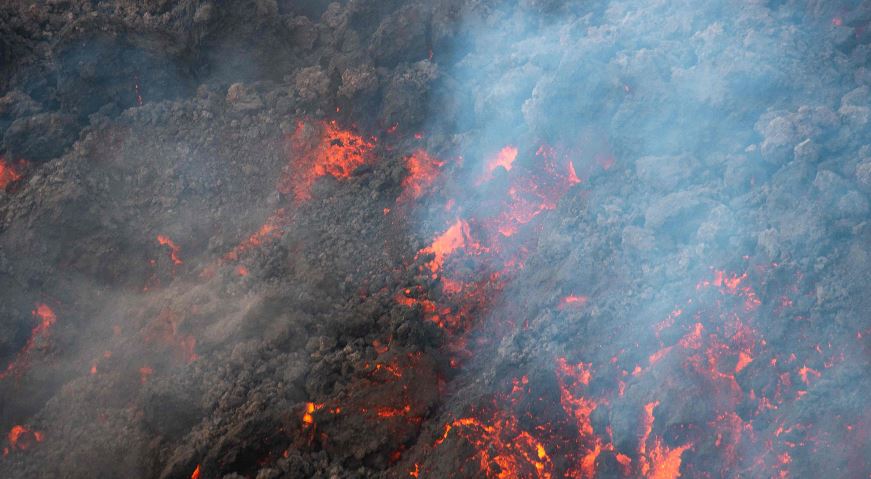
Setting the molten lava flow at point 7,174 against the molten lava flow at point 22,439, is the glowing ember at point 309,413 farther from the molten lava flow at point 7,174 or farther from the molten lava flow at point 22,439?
the molten lava flow at point 7,174

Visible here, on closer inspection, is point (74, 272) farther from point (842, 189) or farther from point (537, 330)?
point (842, 189)

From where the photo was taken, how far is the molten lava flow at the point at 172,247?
7.80 meters

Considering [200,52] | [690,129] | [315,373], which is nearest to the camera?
[315,373]

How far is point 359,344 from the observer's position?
247 inches

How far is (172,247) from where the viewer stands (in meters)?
7.84

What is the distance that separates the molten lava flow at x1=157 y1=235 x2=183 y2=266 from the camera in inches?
307

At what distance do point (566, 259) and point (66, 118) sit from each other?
7428 mm

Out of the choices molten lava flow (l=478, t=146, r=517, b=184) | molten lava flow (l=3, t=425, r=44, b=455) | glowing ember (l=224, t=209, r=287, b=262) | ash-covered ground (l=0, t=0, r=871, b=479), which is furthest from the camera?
molten lava flow (l=478, t=146, r=517, b=184)

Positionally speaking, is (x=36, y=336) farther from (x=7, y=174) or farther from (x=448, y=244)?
(x=448, y=244)

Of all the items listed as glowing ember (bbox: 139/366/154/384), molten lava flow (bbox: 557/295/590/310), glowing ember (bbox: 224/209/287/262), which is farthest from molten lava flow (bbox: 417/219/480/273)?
glowing ember (bbox: 139/366/154/384)

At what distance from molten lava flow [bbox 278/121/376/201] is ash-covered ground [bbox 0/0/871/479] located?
0.14ft

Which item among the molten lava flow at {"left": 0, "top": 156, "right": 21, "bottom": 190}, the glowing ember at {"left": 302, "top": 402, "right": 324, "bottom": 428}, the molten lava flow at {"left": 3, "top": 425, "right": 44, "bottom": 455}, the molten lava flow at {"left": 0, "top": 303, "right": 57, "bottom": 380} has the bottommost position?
the molten lava flow at {"left": 3, "top": 425, "right": 44, "bottom": 455}

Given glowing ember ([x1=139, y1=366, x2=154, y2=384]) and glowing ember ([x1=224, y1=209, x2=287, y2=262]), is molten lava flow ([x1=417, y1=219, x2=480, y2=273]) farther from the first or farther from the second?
glowing ember ([x1=139, y1=366, x2=154, y2=384])

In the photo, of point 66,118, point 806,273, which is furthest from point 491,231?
point 66,118
